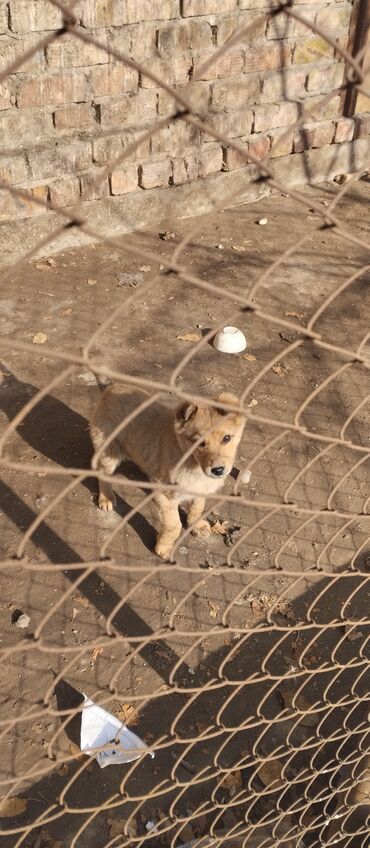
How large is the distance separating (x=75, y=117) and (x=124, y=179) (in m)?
0.72

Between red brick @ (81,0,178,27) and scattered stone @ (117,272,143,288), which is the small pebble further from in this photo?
red brick @ (81,0,178,27)

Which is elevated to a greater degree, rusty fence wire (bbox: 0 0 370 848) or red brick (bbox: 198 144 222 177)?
red brick (bbox: 198 144 222 177)

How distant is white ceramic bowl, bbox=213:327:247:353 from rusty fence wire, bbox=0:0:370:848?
0.84 ft

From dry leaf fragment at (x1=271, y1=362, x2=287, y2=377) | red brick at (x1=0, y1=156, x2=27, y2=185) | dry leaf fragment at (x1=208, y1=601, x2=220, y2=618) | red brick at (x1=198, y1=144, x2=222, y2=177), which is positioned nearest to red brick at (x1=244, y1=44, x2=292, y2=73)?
red brick at (x1=198, y1=144, x2=222, y2=177)

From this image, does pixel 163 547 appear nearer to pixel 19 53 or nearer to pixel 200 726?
pixel 200 726

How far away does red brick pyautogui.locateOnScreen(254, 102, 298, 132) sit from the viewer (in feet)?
23.6

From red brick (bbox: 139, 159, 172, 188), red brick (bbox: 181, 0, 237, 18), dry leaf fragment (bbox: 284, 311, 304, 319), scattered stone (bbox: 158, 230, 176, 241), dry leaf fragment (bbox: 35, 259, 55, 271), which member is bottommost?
dry leaf fragment (bbox: 284, 311, 304, 319)

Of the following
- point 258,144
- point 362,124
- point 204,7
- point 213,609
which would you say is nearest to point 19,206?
point 204,7

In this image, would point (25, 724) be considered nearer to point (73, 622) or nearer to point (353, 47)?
point (73, 622)

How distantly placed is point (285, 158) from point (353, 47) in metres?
1.46

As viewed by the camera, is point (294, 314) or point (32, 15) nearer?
point (32, 15)

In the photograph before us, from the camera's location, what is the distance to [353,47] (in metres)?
7.75

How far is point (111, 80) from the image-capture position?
6.22m

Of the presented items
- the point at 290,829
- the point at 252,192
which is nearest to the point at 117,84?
the point at 252,192
